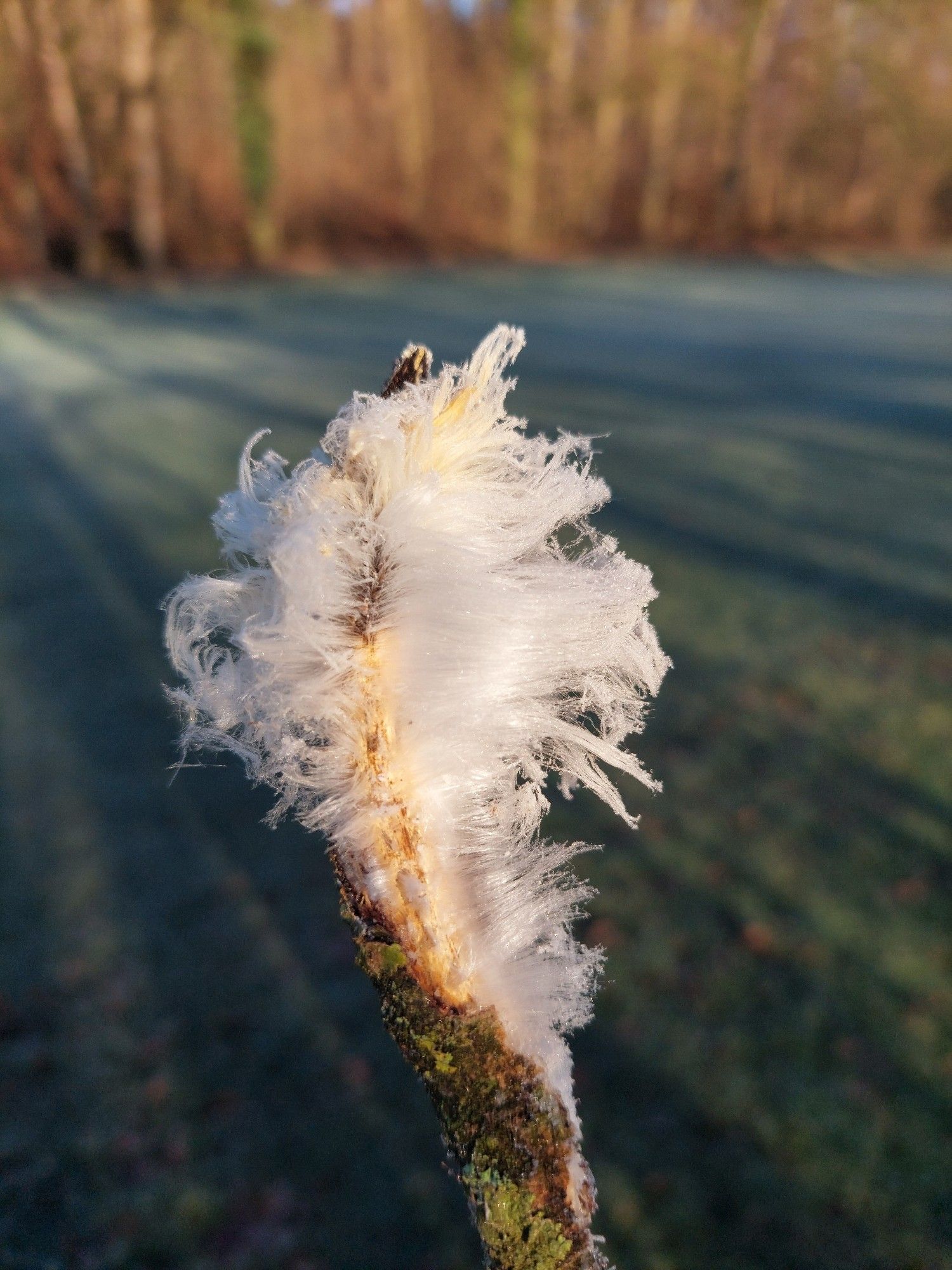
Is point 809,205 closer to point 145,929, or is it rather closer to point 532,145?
point 532,145

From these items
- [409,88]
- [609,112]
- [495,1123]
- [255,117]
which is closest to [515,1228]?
[495,1123]

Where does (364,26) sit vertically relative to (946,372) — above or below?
above

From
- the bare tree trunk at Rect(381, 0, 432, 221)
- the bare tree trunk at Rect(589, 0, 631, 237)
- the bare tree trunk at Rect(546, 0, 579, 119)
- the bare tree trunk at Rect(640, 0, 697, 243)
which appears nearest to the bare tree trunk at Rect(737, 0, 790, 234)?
the bare tree trunk at Rect(640, 0, 697, 243)

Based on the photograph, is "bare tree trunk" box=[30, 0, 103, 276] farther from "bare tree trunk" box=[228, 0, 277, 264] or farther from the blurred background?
"bare tree trunk" box=[228, 0, 277, 264]

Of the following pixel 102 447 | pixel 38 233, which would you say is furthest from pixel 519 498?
pixel 38 233

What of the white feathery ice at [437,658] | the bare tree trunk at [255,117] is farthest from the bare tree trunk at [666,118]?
the white feathery ice at [437,658]

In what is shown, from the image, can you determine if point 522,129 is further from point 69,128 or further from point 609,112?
point 69,128
